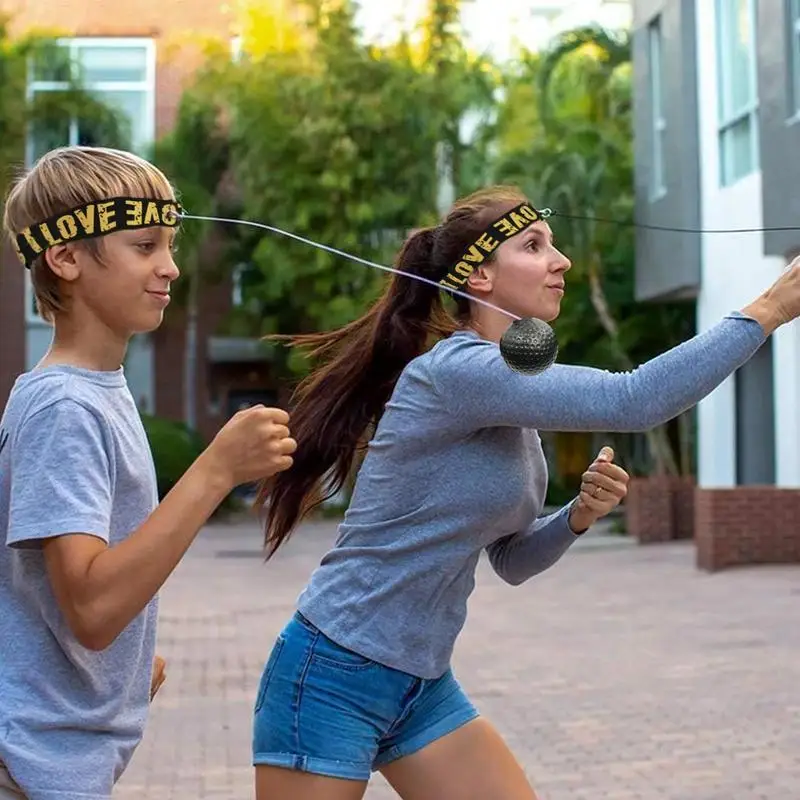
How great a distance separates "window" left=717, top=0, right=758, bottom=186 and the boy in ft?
58.1

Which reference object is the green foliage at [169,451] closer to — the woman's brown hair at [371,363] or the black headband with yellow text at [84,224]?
the woman's brown hair at [371,363]

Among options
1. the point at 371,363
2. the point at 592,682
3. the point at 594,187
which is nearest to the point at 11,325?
the point at 594,187

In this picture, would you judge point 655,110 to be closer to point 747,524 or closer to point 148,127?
point 747,524

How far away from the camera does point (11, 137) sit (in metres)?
Result: 33.2

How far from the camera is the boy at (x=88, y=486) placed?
2.40 metres

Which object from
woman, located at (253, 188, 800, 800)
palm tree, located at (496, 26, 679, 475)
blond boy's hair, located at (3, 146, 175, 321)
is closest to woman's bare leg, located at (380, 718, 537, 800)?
woman, located at (253, 188, 800, 800)

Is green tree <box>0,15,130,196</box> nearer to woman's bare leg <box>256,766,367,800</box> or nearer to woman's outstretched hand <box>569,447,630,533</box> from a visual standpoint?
woman's outstretched hand <box>569,447,630,533</box>

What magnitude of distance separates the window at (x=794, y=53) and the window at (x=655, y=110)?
6354 millimetres

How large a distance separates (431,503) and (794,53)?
15298 millimetres

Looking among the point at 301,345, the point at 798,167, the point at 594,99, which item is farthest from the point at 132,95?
the point at 301,345

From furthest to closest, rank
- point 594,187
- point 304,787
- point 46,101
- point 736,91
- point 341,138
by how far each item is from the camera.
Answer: point 46,101
point 341,138
point 594,187
point 736,91
point 304,787

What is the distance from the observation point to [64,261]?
265 centimetres

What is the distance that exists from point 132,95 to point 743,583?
26557mm

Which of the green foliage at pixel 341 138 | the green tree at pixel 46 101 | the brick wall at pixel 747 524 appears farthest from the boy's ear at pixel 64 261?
the green tree at pixel 46 101
